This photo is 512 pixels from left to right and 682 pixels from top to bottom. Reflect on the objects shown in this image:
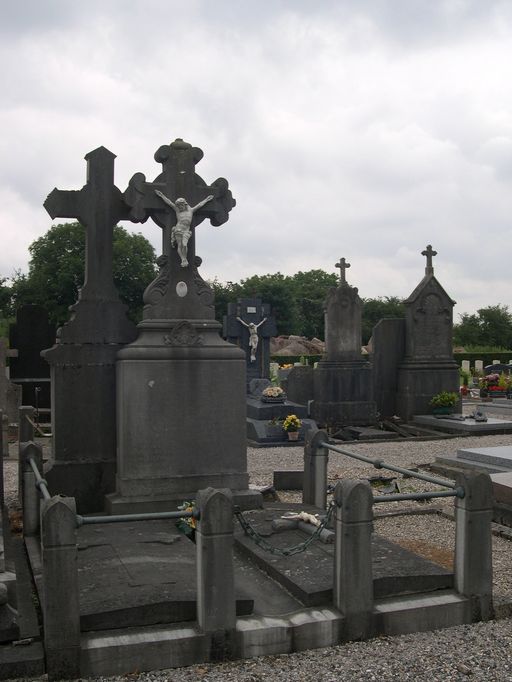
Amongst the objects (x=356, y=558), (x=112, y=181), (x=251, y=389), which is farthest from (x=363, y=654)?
(x=251, y=389)

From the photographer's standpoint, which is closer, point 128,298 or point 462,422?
point 462,422

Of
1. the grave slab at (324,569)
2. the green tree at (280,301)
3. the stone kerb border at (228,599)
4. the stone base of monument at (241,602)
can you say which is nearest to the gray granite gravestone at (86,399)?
the stone base of monument at (241,602)

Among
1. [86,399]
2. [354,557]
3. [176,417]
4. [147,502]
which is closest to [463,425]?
[176,417]

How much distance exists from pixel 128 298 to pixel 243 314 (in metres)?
26.2

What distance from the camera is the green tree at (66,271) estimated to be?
139 ft

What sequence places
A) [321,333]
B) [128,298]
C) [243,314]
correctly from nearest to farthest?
[243,314] < [128,298] < [321,333]

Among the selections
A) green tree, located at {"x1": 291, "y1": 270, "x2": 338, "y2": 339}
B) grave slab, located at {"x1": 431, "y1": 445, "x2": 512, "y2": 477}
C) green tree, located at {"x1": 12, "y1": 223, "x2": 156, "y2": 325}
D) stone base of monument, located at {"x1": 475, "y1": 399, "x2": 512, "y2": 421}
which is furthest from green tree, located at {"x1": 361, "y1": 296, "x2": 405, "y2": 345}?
grave slab, located at {"x1": 431, "y1": 445, "x2": 512, "y2": 477}

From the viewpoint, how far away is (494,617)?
4.89m

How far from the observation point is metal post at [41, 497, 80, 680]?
12.8ft

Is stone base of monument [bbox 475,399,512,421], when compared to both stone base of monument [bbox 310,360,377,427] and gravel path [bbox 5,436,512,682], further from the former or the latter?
gravel path [bbox 5,436,512,682]

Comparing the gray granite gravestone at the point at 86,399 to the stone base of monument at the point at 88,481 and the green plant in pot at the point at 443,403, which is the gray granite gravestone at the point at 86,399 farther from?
the green plant in pot at the point at 443,403

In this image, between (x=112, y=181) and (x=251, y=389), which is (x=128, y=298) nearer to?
(x=251, y=389)

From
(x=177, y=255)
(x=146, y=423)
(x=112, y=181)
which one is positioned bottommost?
(x=146, y=423)

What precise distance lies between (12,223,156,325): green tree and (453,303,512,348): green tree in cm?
2470
